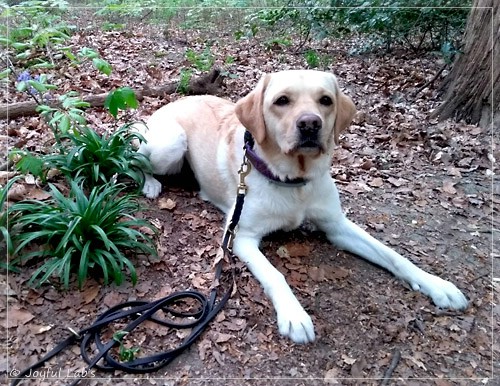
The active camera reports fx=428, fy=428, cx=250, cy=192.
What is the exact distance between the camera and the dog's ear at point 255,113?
9.82ft

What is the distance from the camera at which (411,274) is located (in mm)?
2963

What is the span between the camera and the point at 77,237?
2783mm

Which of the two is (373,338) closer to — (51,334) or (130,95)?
(51,334)

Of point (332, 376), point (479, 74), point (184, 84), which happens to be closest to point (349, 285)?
point (332, 376)

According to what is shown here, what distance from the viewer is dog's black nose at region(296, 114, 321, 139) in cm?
272

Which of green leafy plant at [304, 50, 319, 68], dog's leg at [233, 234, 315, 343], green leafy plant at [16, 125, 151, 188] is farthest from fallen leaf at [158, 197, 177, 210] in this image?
green leafy plant at [304, 50, 319, 68]

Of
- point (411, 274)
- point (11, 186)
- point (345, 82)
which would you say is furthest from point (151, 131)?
point (345, 82)

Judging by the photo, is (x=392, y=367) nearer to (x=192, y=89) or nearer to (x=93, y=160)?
(x=93, y=160)

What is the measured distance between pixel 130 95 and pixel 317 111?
4.65ft

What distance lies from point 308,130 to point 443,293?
1397mm

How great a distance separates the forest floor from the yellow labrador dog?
0.35ft

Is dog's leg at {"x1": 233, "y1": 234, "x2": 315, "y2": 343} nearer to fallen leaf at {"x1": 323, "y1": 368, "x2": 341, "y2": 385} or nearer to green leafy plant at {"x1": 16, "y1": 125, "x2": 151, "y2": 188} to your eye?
fallen leaf at {"x1": 323, "y1": 368, "x2": 341, "y2": 385}

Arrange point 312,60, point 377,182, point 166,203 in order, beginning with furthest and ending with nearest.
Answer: point 312,60 < point 377,182 < point 166,203

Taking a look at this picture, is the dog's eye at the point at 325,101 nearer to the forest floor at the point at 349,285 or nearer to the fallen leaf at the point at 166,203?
the forest floor at the point at 349,285
